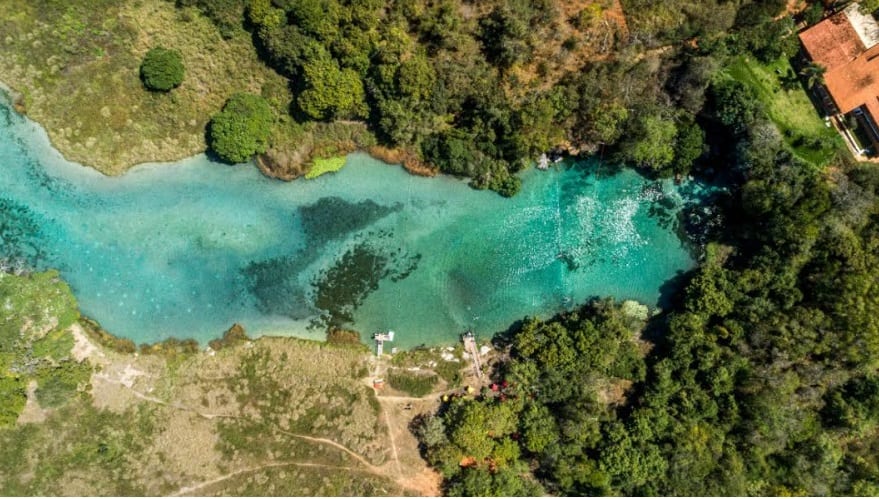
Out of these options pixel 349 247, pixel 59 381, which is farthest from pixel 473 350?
pixel 59 381

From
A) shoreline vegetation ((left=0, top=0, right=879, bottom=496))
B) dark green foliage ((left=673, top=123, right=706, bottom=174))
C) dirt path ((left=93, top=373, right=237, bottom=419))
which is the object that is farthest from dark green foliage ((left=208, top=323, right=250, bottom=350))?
dark green foliage ((left=673, top=123, right=706, bottom=174))

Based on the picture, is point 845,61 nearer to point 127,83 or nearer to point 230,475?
point 127,83

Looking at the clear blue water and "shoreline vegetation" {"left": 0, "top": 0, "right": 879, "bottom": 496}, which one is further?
the clear blue water

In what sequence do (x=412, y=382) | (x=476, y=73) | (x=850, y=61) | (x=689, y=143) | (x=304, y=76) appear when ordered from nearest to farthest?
(x=304, y=76) < (x=850, y=61) < (x=476, y=73) < (x=689, y=143) < (x=412, y=382)

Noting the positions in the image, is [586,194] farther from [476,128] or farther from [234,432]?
[234,432]

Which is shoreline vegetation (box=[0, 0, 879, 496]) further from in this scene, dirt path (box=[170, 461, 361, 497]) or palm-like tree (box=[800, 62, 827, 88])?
palm-like tree (box=[800, 62, 827, 88])

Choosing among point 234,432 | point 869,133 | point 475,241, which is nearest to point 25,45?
point 234,432

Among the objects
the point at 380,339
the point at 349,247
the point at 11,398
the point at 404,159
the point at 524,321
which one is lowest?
the point at 524,321
